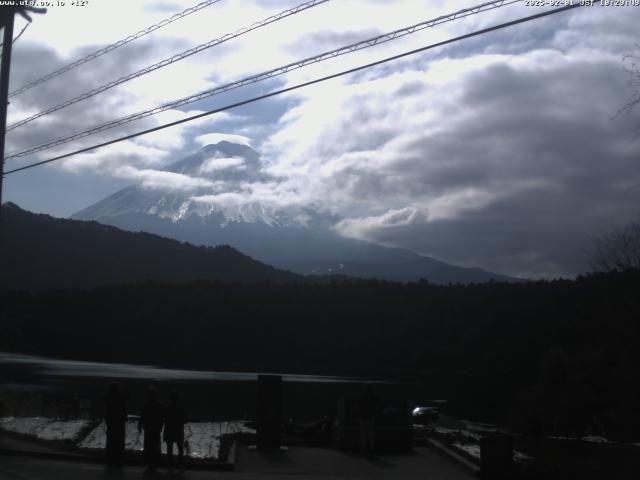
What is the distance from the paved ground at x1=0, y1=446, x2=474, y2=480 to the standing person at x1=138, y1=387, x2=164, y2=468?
283 millimetres

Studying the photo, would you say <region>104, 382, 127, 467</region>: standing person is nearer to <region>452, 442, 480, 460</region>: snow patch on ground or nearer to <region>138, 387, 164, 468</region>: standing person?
<region>138, 387, 164, 468</region>: standing person

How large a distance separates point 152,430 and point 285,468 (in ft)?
9.18

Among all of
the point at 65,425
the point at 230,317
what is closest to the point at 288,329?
the point at 230,317

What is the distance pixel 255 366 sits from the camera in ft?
431

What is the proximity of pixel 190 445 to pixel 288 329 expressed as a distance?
130 m

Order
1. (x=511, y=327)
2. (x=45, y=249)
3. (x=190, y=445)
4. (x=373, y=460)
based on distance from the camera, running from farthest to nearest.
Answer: (x=45, y=249), (x=511, y=327), (x=190, y=445), (x=373, y=460)

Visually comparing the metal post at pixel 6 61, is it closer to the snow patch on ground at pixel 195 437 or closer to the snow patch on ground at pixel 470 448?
the snow patch on ground at pixel 195 437

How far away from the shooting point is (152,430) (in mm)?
16641

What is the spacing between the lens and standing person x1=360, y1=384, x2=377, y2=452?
1897 centimetres

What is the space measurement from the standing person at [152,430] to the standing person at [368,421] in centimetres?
475

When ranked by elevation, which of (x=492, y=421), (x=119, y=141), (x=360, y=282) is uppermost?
(x=360, y=282)

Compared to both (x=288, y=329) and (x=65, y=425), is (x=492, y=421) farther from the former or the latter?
(x=288, y=329)

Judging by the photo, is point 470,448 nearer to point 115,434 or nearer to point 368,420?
point 368,420

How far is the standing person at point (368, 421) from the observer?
62.2ft
